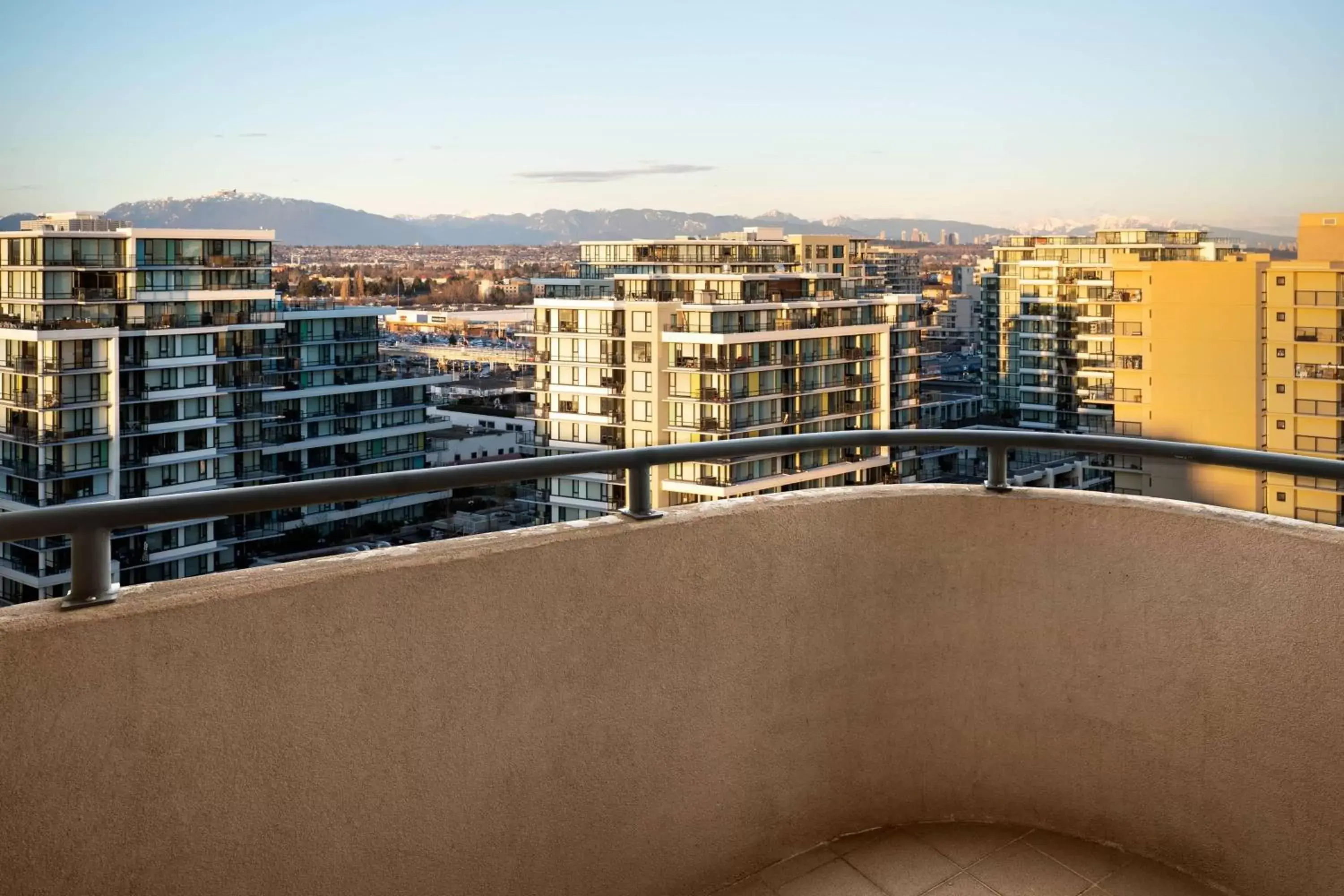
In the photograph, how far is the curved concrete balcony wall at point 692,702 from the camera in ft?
4.00

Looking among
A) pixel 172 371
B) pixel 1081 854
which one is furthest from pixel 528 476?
pixel 172 371

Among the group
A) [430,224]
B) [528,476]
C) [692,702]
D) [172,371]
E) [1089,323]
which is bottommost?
[692,702]

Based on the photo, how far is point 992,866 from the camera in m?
1.79

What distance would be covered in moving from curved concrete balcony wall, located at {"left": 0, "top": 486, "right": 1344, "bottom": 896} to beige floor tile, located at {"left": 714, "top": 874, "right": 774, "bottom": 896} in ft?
0.09

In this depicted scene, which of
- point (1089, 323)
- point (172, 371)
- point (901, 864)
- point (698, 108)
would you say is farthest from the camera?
point (698, 108)

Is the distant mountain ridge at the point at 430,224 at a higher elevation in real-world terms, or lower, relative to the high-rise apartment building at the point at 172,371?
higher

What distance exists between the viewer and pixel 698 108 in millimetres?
36031

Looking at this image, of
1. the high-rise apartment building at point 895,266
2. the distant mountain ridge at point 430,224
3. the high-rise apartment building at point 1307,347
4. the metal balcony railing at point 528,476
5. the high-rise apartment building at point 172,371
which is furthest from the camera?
the high-rise apartment building at point 895,266

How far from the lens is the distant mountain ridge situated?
68.0 ft

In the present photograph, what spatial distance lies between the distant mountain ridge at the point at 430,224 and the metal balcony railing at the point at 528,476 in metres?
15.1

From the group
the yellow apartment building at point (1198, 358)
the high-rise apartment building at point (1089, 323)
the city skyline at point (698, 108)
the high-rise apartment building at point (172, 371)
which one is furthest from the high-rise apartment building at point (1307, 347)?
the city skyline at point (698, 108)

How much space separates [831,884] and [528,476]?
0.85 metres

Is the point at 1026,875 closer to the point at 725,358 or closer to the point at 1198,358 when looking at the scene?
the point at 1198,358

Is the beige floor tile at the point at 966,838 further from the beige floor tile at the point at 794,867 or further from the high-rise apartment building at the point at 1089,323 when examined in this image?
the high-rise apartment building at the point at 1089,323
